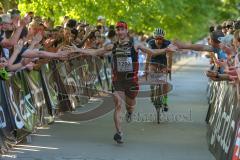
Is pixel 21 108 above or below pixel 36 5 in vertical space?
below

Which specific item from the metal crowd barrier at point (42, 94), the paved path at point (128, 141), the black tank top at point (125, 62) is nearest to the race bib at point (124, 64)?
the black tank top at point (125, 62)

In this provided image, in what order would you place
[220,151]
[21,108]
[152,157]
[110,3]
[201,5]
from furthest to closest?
[201,5] < [110,3] < [21,108] < [152,157] < [220,151]

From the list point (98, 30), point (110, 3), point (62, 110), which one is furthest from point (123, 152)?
point (110, 3)

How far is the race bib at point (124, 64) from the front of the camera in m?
12.9

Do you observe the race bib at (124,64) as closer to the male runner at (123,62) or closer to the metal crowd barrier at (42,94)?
the male runner at (123,62)

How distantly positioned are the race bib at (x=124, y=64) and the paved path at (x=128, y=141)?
1.28m

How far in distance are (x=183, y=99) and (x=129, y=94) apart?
972 cm

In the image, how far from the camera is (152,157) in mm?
11039

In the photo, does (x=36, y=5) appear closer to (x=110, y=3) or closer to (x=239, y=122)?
(x=110, y=3)

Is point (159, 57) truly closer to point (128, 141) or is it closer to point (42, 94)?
point (42, 94)

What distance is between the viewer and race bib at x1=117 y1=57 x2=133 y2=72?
1291 cm

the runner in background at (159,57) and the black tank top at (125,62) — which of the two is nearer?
the black tank top at (125,62)

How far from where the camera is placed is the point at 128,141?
12.8 m

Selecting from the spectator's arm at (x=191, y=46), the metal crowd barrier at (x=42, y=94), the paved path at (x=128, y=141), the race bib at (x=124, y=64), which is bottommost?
the paved path at (x=128, y=141)
